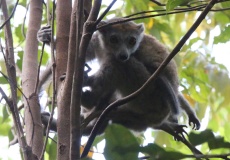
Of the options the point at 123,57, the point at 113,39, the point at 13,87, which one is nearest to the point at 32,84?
the point at 13,87

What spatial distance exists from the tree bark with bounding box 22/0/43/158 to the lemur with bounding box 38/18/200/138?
3.02 ft

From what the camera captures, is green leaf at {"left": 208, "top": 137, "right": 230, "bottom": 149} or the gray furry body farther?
the gray furry body

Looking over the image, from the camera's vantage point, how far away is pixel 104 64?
163 inches

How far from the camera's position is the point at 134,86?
161 inches

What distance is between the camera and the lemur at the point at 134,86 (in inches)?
157

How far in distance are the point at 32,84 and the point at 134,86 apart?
59.0 inches

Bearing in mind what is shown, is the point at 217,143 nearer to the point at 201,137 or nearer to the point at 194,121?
the point at 201,137

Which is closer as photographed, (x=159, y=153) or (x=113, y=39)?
(x=159, y=153)

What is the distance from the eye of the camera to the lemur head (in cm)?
443

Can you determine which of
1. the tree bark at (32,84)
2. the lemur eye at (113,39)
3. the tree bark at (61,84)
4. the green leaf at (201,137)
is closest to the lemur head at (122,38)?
the lemur eye at (113,39)

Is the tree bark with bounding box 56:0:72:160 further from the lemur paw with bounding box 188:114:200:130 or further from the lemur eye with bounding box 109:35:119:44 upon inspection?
the lemur paw with bounding box 188:114:200:130

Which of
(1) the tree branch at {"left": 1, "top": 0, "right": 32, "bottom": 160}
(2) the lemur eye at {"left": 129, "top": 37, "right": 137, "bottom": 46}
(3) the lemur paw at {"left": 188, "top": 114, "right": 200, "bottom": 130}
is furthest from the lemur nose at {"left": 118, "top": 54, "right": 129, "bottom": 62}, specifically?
(1) the tree branch at {"left": 1, "top": 0, "right": 32, "bottom": 160}

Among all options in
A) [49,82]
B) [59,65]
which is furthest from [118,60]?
[59,65]

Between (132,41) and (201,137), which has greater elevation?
(132,41)
